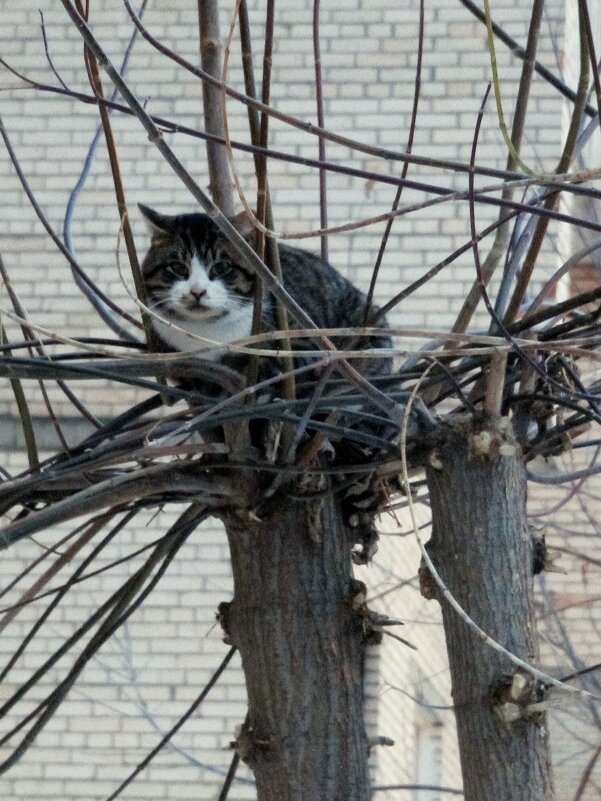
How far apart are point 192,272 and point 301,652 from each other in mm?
1028

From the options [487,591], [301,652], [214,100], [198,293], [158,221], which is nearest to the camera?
[214,100]

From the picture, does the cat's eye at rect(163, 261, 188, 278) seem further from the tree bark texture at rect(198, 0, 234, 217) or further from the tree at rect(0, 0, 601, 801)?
the tree bark texture at rect(198, 0, 234, 217)

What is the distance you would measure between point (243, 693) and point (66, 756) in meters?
0.96

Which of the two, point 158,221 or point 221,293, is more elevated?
Result: point 158,221

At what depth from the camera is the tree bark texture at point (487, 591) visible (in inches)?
73.4

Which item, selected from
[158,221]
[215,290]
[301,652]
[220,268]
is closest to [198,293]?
[215,290]

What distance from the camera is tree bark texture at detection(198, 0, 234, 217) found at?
5.41 feet

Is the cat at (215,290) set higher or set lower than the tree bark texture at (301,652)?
higher

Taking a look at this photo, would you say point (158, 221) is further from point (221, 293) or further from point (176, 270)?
point (221, 293)

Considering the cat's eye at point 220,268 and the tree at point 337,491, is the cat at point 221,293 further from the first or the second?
the tree at point 337,491

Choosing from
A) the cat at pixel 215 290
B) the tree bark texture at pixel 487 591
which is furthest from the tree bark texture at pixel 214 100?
the cat at pixel 215 290

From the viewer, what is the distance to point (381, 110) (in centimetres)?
687

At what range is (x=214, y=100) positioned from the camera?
5.69ft

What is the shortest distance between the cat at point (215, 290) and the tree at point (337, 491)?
1.44ft
